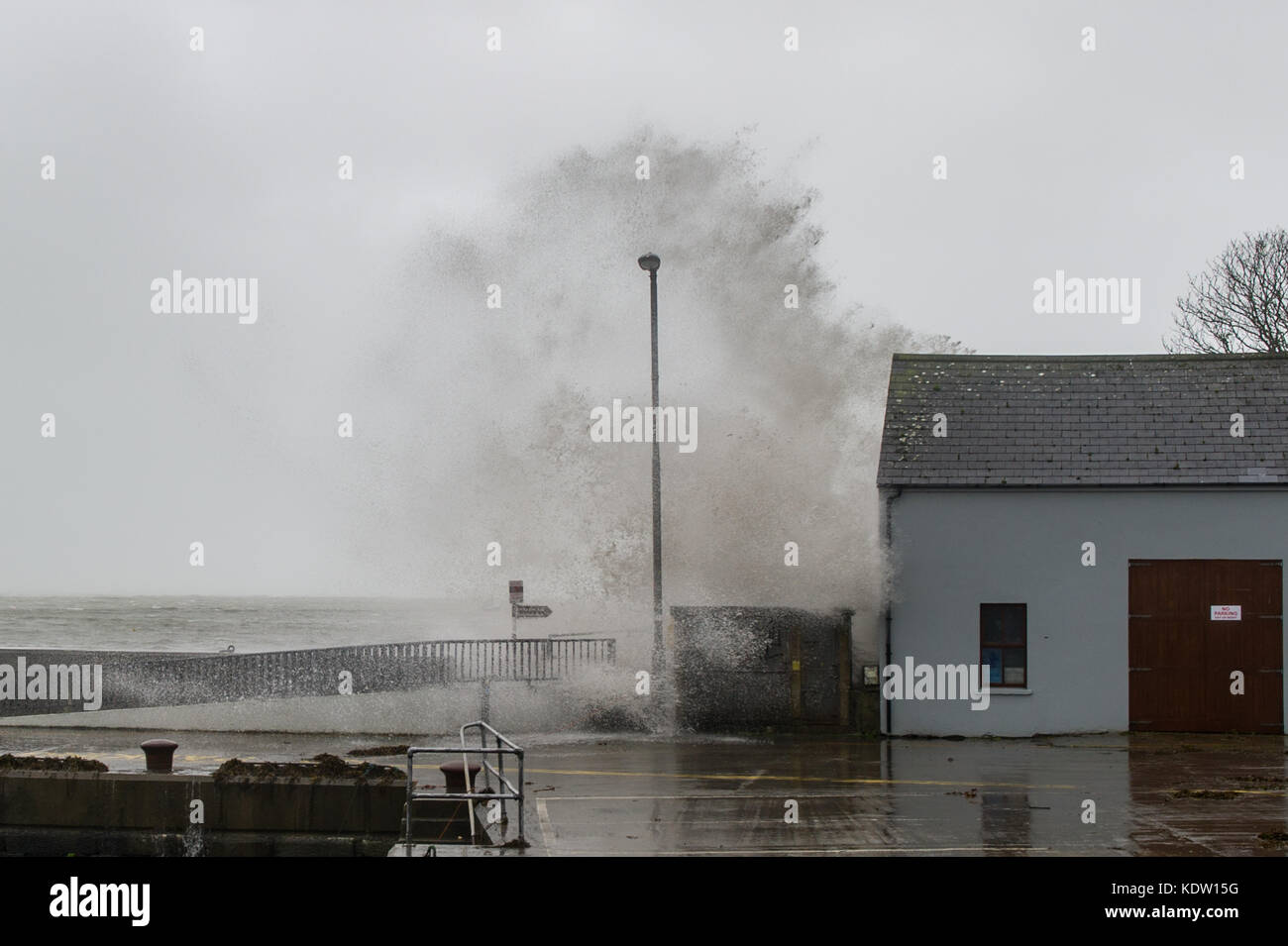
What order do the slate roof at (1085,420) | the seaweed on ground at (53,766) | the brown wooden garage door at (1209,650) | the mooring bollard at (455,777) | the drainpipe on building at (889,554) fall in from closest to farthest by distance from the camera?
1. the mooring bollard at (455,777)
2. the seaweed on ground at (53,766)
3. the brown wooden garage door at (1209,650)
4. the drainpipe on building at (889,554)
5. the slate roof at (1085,420)

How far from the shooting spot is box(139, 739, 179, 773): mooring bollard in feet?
44.1

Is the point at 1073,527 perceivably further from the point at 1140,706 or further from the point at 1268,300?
the point at 1268,300

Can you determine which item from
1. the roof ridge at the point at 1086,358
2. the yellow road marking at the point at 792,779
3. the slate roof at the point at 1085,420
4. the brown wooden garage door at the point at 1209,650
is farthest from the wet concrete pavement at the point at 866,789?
the roof ridge at the point at 1086,358

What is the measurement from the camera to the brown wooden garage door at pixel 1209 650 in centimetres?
2006

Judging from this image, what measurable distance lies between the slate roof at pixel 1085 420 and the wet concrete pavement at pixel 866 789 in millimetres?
4298

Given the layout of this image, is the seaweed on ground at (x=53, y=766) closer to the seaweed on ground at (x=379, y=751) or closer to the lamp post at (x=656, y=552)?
the seaweed on ground at (x=379, y=751)

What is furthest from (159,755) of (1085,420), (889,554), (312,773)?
(1085,420)

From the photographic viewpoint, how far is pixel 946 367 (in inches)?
914

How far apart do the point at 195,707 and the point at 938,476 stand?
14150mm

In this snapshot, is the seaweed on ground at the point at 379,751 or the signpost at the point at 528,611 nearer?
the seaweed on ground at the point at 379,751

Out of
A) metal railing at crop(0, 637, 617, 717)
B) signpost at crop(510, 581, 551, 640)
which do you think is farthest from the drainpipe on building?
signpost at crop(510, 581, 551, 640)

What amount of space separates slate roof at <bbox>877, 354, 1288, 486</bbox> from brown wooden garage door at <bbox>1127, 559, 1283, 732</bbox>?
5.42ft

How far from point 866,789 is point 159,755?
26.2 ft
